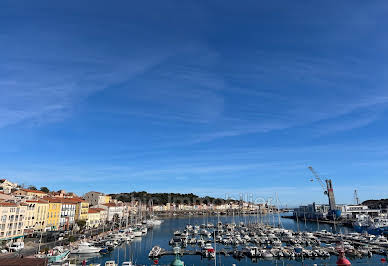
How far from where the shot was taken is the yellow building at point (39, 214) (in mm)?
73188

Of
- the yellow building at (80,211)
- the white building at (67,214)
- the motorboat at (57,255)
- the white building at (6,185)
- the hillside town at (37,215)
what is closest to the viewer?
the motorboat at (57,255)

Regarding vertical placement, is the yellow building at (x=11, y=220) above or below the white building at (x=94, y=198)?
below

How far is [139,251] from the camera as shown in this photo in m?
65.0

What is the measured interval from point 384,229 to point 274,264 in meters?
61.2

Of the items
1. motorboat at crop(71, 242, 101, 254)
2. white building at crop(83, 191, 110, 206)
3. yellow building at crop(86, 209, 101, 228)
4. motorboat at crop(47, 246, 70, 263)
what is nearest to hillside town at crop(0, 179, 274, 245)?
yellow building at crop(86, 209, 101, 228)

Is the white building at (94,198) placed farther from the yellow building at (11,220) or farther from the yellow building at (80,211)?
the yellow building at (11,220)

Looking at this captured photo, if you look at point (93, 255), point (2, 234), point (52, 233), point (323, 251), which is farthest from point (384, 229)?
point (2, 234)

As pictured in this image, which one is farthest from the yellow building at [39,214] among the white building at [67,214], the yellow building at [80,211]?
the yellow building at [80,211]

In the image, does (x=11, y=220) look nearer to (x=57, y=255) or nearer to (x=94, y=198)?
(x=57, y=255)

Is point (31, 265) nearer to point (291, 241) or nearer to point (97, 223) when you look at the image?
point (291, 241)

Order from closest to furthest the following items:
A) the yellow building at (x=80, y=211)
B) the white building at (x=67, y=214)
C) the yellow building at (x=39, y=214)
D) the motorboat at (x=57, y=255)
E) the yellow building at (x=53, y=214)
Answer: the motorboat at (x=57, y=255), the yellow building at (x=39, y=214), the yellow building at (x=53, y=214), the white building at (x=67, y=214), the yellow building at (x=80, y=211)

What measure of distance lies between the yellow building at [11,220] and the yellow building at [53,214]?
13200 mm

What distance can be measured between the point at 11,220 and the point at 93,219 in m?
46.6

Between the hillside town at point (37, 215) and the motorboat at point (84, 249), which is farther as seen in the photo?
the hillside town at point (37, 215)
